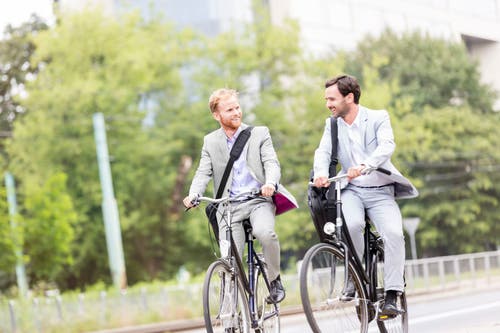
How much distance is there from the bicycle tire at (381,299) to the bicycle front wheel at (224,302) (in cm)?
86

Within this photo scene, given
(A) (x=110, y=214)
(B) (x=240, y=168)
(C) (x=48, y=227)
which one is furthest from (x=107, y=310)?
(B) (x=240, y=168)

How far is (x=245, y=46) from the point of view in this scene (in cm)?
4172

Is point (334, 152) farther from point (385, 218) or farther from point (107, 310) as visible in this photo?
point (107, 310)

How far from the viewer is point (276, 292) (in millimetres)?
7812

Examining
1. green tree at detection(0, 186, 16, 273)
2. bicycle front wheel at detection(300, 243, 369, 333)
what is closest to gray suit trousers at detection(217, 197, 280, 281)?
bicycle front wheel at detection(300, 243, 369, 333)

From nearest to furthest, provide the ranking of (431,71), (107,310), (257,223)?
(257,223)
(107,310)
(431,71)

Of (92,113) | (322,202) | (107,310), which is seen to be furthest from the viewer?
(92,113)

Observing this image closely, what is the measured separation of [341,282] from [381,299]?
570mm

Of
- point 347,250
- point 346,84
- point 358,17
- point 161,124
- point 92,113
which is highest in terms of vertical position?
point 358,17

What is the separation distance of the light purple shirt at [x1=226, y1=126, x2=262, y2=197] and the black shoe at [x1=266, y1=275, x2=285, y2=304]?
2.19 ft

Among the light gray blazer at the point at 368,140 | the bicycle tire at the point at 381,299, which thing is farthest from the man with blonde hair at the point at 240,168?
the bicycle tire at the point at 381,299

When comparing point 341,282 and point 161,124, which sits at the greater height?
point 161,124

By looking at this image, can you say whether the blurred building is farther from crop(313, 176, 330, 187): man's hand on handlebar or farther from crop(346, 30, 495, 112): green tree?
crop(313, 176, 330, 187): man's hand on handlebar

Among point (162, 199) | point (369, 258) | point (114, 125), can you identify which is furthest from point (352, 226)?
point (162, 199)
